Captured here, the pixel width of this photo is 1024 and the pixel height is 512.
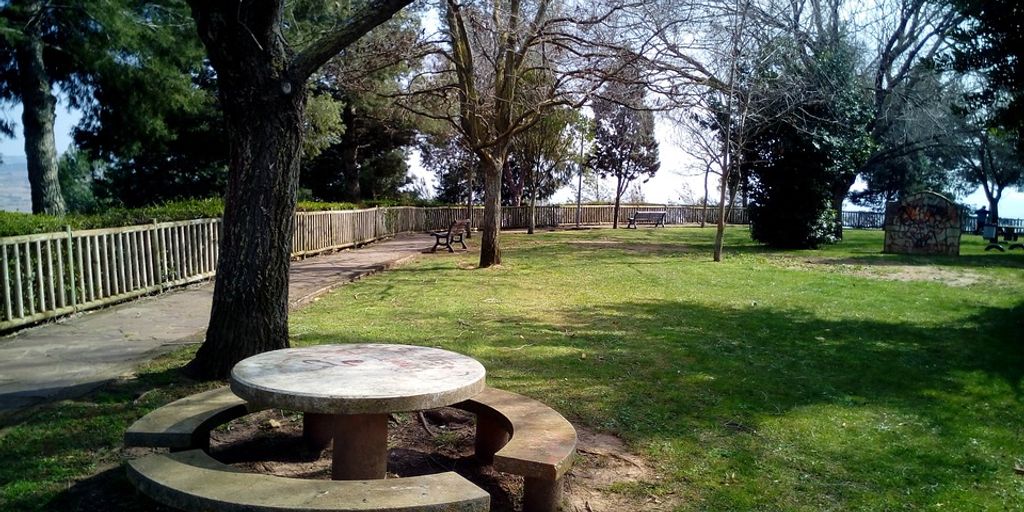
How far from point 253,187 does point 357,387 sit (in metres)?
2.68

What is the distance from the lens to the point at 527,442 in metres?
3.76

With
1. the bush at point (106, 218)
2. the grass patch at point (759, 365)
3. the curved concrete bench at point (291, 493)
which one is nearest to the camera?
the curved concrete bench at point (291, 493)

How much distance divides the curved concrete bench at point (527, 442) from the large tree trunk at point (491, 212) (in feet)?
37.7

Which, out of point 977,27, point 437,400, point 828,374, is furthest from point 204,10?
point 977,27

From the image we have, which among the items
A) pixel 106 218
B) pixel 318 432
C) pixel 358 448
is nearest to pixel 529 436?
pixel 358 448

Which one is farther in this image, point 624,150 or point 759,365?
point 624,150

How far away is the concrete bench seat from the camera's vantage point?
3770 millimetres

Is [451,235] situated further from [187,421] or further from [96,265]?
[187,421]

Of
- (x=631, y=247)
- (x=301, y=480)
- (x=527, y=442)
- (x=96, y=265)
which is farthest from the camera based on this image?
(x=631, y=247)

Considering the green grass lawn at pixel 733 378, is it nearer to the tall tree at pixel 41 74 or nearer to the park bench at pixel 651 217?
the tall tree at pixel 41 74

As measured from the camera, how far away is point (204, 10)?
17.7 feet

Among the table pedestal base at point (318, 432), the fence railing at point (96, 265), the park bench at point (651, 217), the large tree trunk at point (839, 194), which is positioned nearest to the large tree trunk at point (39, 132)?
the fence railing at point (96, 265)

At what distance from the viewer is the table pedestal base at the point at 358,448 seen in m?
3.77

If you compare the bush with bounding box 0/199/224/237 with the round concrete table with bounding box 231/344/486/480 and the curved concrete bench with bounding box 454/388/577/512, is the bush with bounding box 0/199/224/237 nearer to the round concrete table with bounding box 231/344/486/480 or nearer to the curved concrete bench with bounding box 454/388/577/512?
the round concrete table with bounding box 231/344/486/480
